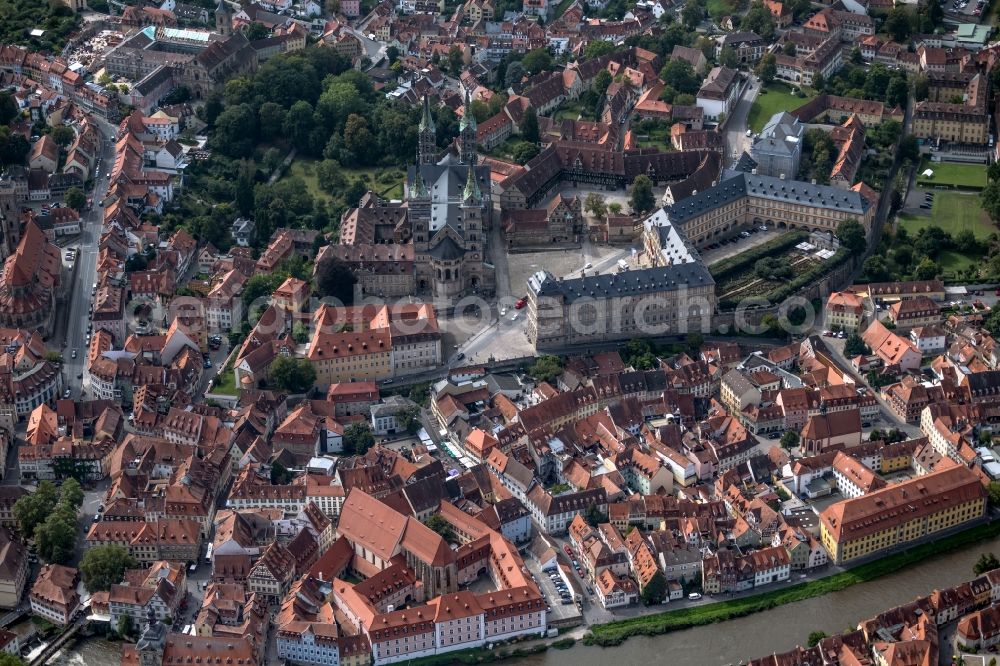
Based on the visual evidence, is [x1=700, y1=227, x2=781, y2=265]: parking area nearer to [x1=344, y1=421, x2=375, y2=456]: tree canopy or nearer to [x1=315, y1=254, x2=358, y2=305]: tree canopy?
[x1=315, y1=254, x2=358, y2=305]: tree canopy

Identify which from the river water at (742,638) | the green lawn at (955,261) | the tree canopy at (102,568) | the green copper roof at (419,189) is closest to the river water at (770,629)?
the river water at (742,638)

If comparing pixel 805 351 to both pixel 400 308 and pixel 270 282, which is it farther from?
pixel 270 282

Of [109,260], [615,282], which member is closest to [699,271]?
[615,282]

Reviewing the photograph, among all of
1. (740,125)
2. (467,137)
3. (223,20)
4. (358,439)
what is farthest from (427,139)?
(223,20)

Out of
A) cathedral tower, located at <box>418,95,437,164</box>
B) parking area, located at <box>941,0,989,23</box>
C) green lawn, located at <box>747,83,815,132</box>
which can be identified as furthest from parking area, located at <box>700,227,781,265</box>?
parking area, located at <box>941,0,989,23</box>

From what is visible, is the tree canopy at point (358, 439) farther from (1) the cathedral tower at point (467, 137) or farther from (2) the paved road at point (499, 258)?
(1) the cathedral tower at point (467, 137)
